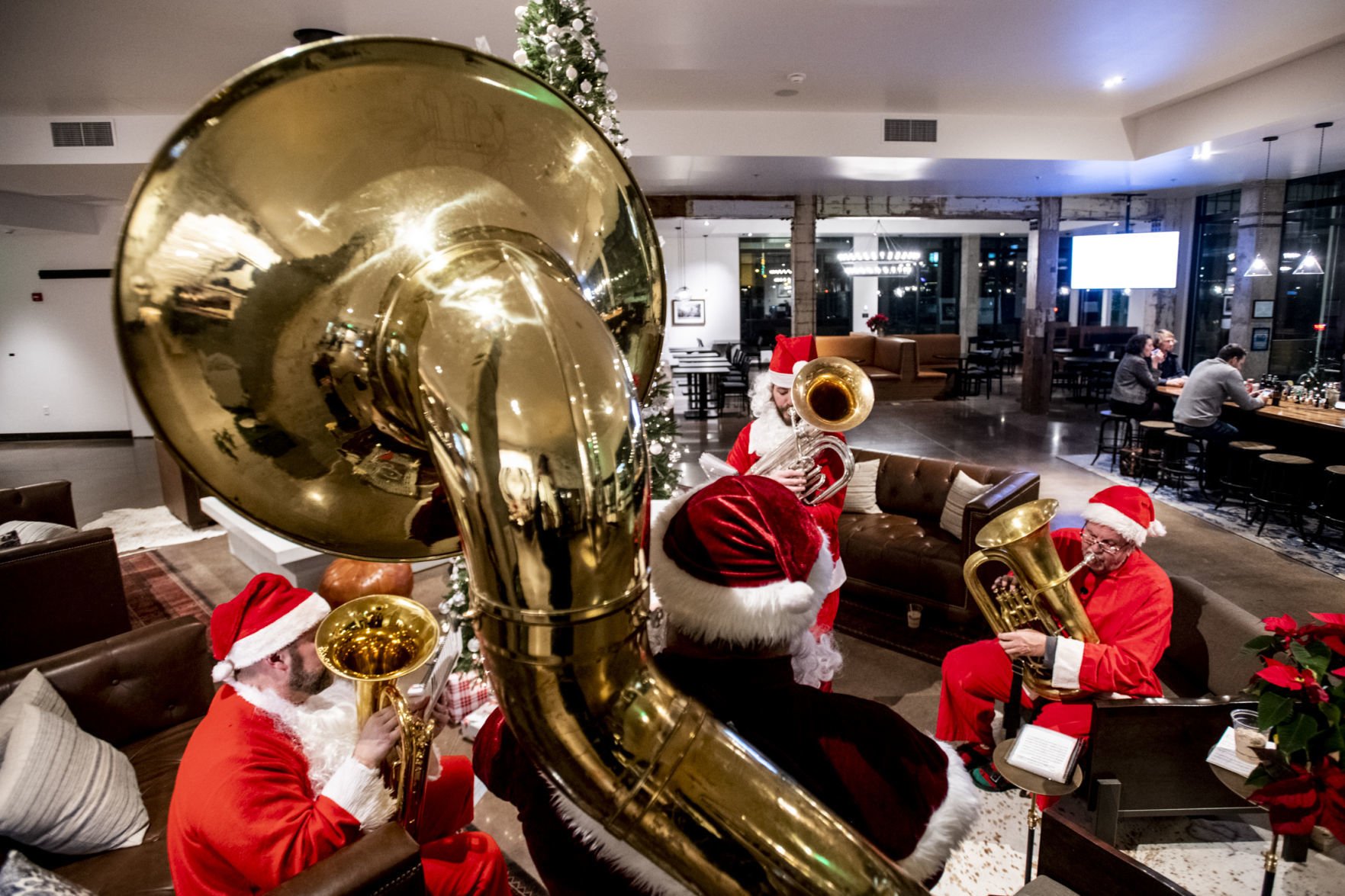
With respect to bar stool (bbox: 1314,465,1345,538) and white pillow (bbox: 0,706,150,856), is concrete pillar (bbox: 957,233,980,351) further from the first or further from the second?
white pillow (bbox: 0,706,150,856)

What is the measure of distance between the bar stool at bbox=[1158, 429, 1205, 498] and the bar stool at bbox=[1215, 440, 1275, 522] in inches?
10.8

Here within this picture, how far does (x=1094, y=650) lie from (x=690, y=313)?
1591 centimetres

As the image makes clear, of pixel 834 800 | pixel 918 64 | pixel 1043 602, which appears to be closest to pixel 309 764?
pixel 834 800

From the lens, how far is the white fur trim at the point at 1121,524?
9.02 feet

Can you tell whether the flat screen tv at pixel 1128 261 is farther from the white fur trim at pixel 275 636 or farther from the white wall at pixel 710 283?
the white fur trim at pixel 275 636

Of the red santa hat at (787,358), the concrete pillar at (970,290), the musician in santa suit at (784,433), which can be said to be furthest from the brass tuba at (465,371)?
the concrete pillar at (970,290)

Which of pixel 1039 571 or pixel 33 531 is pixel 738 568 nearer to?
pixel 1039 571

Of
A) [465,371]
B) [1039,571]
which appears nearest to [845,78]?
[1039,571]

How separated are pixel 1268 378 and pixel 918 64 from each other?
19.9 feet

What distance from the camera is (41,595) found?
12.6 ft

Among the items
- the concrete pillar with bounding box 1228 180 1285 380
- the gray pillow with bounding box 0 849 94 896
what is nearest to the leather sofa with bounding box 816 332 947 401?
the concrete pillar with bounding box 1228 180 1285 380

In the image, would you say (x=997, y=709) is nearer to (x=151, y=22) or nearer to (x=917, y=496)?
(x=917, y=496)

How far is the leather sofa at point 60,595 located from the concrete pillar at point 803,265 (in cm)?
920

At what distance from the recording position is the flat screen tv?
11297 millimetres
